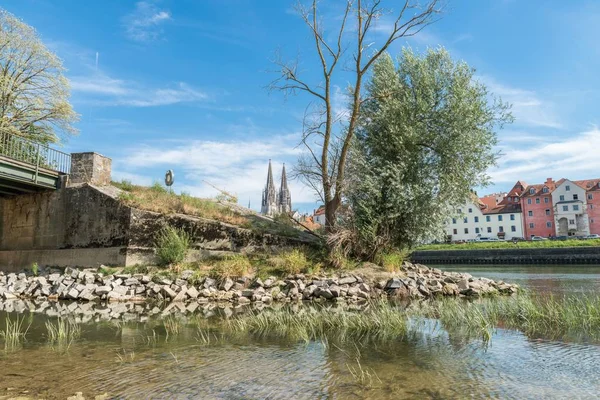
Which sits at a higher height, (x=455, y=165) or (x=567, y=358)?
(x=455, y=165)

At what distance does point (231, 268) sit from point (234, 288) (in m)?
1.25

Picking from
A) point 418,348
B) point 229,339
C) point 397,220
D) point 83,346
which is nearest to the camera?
point 418,348

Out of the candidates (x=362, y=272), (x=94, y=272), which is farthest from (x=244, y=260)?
(x=94, y=272)

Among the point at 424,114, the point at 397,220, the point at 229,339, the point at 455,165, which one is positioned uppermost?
the point at 424,114

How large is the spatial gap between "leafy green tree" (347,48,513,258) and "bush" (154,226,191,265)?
24.8 ft

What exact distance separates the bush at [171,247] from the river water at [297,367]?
8856 millimetres

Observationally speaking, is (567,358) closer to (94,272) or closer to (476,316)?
(476,316)

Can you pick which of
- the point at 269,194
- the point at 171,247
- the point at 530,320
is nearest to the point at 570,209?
the point at 269,194

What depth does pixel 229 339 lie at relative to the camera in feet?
25.1

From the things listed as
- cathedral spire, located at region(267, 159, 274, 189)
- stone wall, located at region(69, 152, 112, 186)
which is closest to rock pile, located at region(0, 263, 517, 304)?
stone wall, located at region(69, 152, 112, 186)

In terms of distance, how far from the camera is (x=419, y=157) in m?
18.8

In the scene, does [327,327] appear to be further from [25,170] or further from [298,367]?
[25,170]

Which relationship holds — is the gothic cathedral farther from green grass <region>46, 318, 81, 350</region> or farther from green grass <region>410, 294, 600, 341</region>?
green grass <region>46, 318, 81, 350</region>

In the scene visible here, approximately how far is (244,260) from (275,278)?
6.34 ft
